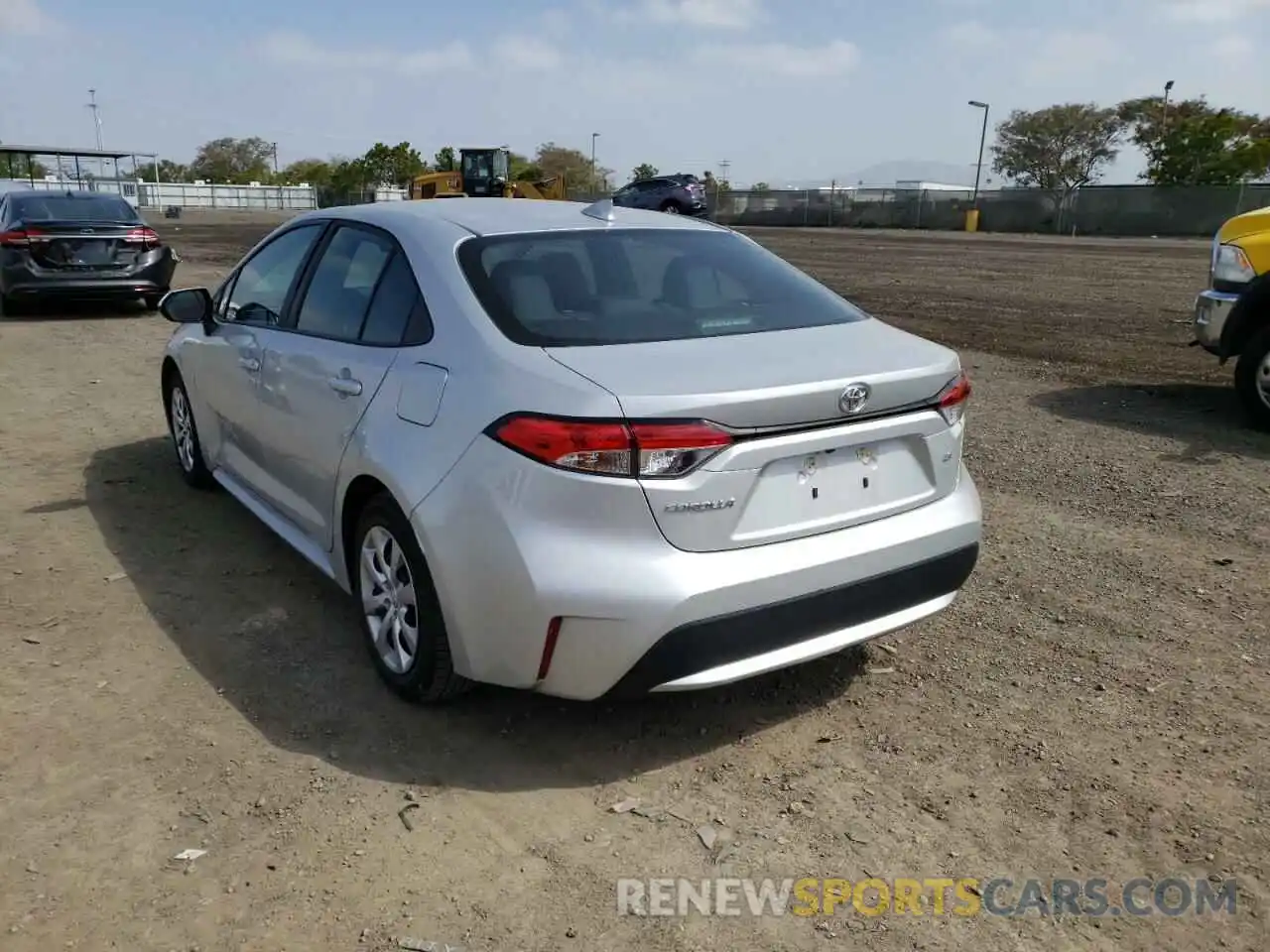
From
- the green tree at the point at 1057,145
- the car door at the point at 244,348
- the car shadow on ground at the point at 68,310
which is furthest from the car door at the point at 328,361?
the green tree at the point at 1057,145

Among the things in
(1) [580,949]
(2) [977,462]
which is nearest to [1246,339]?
(2) [977,462]

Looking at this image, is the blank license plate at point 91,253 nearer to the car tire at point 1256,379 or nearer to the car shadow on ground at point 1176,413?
the car shadow on ground at point 1176,413

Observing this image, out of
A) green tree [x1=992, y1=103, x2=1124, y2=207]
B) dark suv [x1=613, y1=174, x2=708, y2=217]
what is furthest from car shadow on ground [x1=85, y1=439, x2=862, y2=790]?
green tree [x1=992, y1=103, x2=1124, y2=207]

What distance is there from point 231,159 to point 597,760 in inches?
4938

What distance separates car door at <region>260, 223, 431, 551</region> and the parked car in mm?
15

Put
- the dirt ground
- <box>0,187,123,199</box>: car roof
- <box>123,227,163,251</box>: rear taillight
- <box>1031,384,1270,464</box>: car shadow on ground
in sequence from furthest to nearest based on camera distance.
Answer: <box>0,187,123,199</box>: car roof < <box>123,227,163,251</box>: rear taillight < <box>1031,384,1270,464</box>: car shadow on ground < the dirt ground

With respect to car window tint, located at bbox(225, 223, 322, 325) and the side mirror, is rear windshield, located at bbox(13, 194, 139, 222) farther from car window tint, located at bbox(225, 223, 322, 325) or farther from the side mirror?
car window tint, located at bbox(225, 223, 322, 325)

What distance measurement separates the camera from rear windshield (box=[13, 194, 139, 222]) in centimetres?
1228

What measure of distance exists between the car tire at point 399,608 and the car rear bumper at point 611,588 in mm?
108

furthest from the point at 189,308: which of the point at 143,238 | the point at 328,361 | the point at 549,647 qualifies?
the point at 143,238

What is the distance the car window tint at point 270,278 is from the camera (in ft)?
14.7

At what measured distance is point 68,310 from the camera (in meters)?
13.6

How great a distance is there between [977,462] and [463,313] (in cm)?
408

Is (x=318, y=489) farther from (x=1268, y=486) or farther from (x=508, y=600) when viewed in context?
(x=1268, y=486)
